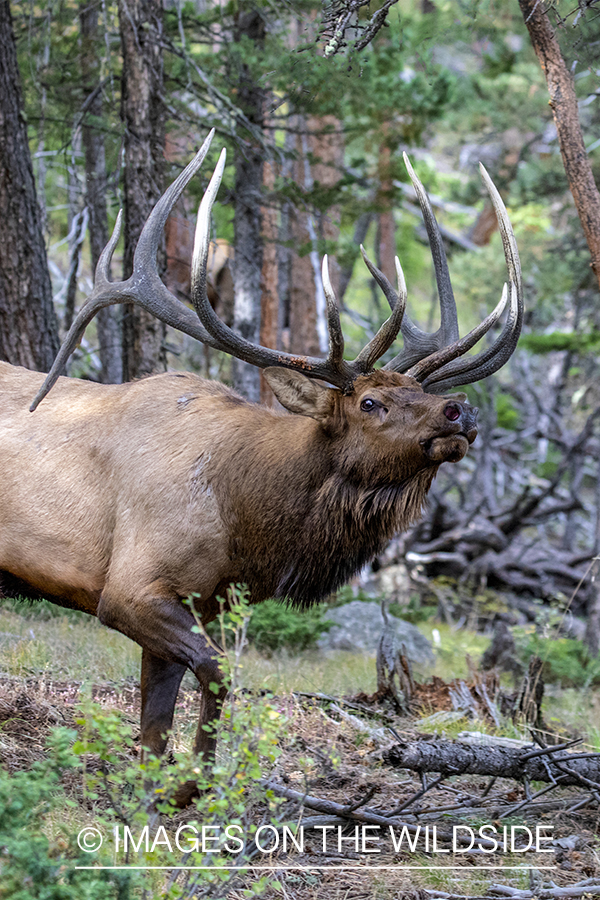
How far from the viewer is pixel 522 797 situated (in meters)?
4.48

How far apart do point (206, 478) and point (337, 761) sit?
152 cm

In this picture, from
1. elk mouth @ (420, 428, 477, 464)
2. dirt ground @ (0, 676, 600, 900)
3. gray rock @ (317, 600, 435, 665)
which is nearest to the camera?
dirt ground @ (0, 676, 600, 900)

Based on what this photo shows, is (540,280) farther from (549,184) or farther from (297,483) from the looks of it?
(297,483)

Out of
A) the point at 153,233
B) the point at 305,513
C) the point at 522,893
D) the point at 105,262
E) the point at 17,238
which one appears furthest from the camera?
the point at 17,238

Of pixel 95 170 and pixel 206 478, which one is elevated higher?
pixel 95 170

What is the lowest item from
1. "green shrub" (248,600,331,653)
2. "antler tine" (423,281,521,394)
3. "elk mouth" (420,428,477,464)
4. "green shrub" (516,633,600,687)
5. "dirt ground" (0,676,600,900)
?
"green shrub" (516,633,600,687)

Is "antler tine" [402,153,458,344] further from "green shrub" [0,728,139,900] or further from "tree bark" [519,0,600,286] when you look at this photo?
"green shrub" [0,728,139,900]

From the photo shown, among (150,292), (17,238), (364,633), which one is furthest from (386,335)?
(364,633)

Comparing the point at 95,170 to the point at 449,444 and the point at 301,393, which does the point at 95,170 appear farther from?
the point at 449,444

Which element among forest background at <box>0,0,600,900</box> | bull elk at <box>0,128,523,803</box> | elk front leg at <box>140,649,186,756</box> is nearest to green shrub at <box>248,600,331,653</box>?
forest background at <box>0,0,600,900</box>

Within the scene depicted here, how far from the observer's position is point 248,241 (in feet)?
29.2

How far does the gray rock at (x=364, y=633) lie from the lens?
865 cm

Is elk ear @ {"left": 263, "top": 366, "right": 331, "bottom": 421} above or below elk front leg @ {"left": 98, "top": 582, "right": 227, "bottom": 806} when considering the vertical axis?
above

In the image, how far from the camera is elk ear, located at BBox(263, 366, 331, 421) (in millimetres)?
4164
